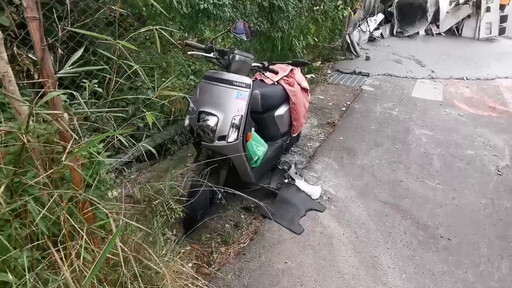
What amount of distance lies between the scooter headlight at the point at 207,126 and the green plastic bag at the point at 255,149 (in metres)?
0.26

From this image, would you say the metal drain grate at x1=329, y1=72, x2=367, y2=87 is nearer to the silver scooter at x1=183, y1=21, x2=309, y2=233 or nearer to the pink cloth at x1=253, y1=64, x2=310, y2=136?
the pink cloth at x1=253, y1=64, x2=310, y2=136

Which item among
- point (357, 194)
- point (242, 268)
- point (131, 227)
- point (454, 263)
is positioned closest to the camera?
point (131, 227)

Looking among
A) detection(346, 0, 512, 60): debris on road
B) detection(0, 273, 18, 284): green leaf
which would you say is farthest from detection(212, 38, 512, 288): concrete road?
detection(346, 0, 512, 60): debris on road

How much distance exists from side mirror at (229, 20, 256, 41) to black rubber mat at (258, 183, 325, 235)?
129 cm

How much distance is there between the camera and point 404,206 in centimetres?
301

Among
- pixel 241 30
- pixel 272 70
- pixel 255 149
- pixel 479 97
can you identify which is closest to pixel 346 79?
pixel 479 97

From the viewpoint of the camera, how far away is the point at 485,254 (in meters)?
2.63

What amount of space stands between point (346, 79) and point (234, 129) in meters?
3.32

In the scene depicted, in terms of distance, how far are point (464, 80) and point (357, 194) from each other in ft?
11.0

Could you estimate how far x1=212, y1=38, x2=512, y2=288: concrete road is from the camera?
241 centimetres

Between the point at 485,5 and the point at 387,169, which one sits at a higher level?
the point at 485,5

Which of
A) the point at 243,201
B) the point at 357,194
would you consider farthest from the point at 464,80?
the point at 243,201

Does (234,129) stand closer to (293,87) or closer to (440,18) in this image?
(293,87)

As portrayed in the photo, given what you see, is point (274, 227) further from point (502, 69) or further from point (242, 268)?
point (502, 69)
